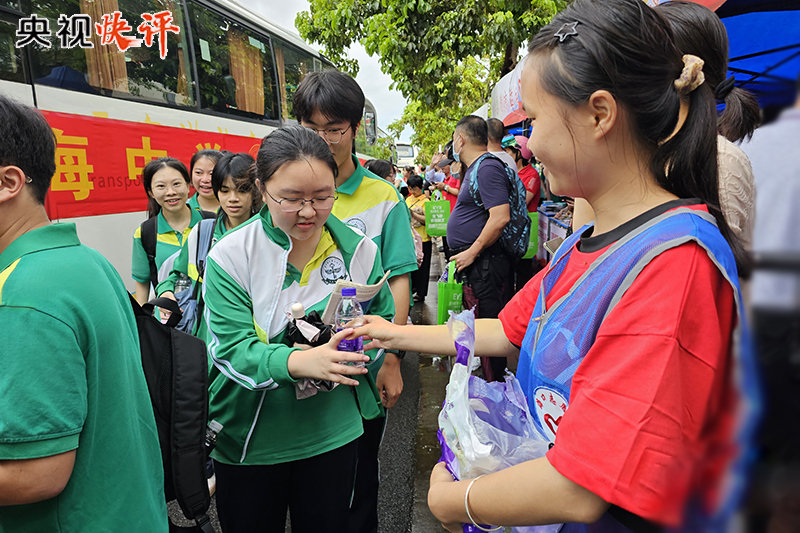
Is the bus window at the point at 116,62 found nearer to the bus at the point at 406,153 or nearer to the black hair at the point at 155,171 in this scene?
the black hair at the point at 155,171

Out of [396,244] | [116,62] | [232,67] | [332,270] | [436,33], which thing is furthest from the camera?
[436,33]

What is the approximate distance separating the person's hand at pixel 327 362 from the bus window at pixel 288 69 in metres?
5.66

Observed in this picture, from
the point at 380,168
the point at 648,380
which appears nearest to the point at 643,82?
the point at 648,380

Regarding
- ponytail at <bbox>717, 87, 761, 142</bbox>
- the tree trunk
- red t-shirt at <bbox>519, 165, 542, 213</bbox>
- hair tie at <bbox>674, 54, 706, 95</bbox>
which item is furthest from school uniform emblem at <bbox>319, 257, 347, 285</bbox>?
the tree trunk

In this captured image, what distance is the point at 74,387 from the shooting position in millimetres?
1077

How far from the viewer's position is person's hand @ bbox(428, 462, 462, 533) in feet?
3.46

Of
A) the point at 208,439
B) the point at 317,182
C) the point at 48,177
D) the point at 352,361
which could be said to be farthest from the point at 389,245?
the point at 48,177

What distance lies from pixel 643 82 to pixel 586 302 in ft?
1.44

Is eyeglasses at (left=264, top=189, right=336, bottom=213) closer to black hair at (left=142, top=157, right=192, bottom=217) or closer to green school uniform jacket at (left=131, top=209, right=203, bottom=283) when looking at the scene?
green school uniform jacket at (left=131, top=209, right=203, bottom=283)

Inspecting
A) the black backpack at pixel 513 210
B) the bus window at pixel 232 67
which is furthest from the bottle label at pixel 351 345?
the bus window at pixel 232 67

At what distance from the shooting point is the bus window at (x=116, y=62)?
3.74 m

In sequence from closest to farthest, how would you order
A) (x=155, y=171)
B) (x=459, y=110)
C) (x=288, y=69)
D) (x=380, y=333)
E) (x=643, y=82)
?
(x=643, y=82)
(x=380, y=333)
(x=155, y=171)
(x=288, y=69)
(x=459, y=110)

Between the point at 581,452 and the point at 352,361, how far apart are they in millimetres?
757

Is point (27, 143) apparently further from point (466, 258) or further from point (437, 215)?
point (437, 215)
